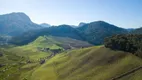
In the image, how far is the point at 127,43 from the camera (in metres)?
128

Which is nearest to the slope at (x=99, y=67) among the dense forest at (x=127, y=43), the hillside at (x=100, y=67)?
the hillside at (x=100, y=67)

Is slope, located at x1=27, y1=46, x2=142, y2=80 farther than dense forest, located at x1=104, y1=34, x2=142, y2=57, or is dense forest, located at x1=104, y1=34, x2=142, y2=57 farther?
dense forest, located at x1=104, y1=34, x2=142, y2=57

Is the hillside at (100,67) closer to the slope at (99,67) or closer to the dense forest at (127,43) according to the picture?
the slope at (99,67)

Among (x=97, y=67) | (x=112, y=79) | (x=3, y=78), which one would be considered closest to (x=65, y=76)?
(x=97, y=67)

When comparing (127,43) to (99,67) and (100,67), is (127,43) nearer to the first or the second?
(100,67)

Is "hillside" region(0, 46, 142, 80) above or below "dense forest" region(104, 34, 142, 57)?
below

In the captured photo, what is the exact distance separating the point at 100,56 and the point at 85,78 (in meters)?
26.7

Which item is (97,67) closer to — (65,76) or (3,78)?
(65,76)

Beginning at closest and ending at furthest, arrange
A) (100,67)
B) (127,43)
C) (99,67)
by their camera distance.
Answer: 1. (100,67)
2. (99,67)
3. (127,43)

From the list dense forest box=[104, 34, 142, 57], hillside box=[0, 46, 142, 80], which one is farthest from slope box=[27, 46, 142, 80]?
dense forest box=[104, 34, 142, 57]

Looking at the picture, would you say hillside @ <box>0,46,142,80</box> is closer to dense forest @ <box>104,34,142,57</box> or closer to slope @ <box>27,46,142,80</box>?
slope @ <box>27,46,142,80</box>

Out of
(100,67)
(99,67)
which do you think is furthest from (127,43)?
(99,67)

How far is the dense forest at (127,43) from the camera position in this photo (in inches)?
4751

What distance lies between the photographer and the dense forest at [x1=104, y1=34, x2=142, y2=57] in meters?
121
